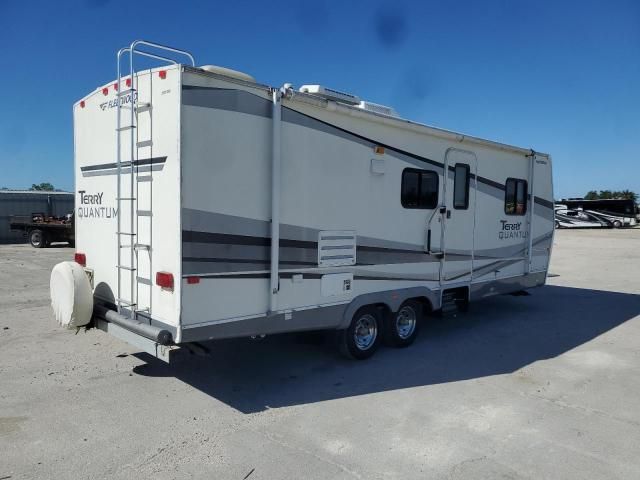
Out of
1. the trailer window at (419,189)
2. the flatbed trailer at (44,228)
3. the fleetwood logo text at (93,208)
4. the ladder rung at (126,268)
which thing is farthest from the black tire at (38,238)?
the trailer window at (419,189)

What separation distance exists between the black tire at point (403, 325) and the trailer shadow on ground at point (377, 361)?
127mm

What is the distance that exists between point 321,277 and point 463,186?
3.05m

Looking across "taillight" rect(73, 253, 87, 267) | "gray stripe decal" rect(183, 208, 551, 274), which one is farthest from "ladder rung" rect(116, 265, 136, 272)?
"taillight" rect(73, 253, 87, 267)

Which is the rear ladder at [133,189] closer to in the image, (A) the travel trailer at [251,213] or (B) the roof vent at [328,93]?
(A) the travel trailer at [251,213]

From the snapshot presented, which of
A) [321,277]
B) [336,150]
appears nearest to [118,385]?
[321,277]

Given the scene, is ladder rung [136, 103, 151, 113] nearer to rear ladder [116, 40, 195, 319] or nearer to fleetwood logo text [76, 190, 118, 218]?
rear ladder [116, 40, 195, 319]

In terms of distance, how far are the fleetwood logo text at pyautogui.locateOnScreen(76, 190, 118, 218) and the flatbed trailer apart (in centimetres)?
1626

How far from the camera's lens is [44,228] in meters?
20.9

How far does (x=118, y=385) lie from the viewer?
521 cm

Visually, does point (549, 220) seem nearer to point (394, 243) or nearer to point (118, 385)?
point (394, 243)

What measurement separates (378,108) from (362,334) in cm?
280

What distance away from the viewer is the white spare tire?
16.9 feet

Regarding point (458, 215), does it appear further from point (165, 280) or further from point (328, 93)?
point (165, 280)

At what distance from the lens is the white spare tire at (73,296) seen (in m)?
5.16
